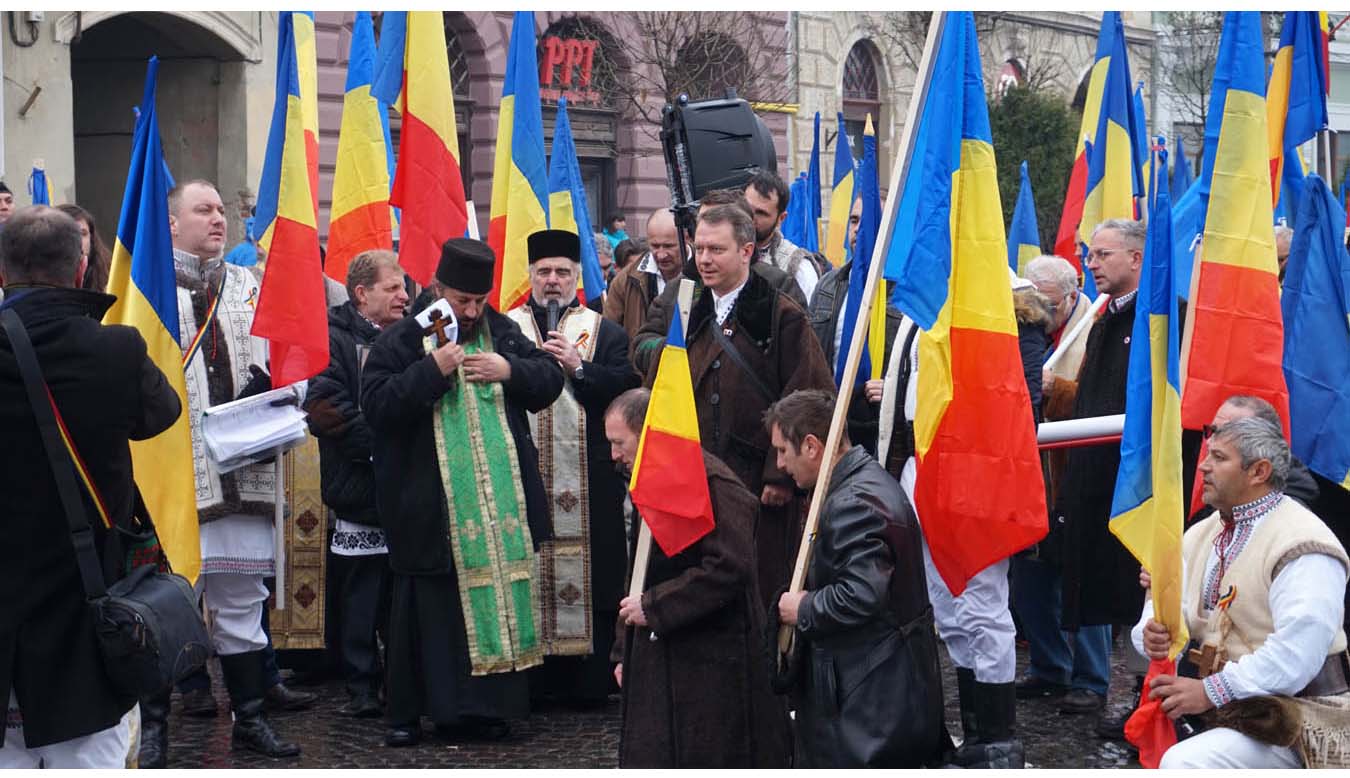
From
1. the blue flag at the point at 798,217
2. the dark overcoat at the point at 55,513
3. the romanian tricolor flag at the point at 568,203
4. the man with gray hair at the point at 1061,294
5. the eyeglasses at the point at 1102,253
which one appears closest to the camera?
the dark overcoat at the point at 55,513

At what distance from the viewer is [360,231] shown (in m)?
8.52

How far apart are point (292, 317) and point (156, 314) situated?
0.75 m

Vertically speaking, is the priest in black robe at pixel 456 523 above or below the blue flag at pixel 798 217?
below

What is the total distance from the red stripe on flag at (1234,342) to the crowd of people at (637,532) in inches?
13.5

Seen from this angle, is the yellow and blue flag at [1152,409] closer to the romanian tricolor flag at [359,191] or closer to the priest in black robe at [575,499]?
the priest in black robe at [575,499]

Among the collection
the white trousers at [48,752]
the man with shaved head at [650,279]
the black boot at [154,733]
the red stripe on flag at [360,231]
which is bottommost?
the black boot at [154,733]

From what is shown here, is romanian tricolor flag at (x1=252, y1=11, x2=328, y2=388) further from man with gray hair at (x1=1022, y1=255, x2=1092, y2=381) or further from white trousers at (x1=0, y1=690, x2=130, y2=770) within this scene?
man with gray hair at (x1=1022, y1=255, x2=1092, y2=381)

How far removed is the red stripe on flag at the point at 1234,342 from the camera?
6.20 meters

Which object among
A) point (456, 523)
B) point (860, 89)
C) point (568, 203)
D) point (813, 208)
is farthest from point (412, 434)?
point (860, 89)

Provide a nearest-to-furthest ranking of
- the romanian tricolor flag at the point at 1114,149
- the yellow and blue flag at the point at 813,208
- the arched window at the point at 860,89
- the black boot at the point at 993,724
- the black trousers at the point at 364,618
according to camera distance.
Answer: the black boot at the point at 993,724
the black trousers at the point at 364,618
the romanian tricolor flag at the point at 1114,149
the yellow and blue flag at the point at 813,208
the arched window at the point at 860,89

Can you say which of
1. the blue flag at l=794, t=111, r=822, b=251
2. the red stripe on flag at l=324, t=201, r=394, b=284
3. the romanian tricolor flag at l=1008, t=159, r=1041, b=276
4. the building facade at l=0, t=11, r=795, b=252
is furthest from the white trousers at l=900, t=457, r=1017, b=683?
the building facade at l=0, t=11, r=795, b=252

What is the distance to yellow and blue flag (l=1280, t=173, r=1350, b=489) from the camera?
257 inches

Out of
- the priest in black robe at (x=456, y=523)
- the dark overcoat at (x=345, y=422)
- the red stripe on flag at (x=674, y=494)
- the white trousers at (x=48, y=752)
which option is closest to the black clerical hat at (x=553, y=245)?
the dark overcoat at (x=345, y=422)

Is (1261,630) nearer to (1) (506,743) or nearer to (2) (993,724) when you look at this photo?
(2) (993,724)
